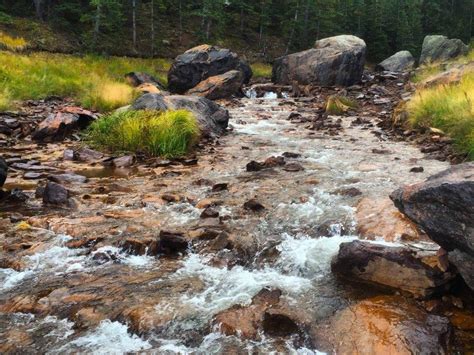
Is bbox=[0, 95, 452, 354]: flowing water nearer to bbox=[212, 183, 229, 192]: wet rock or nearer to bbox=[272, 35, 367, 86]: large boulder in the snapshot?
bbox=[212, 183, 229, 192]: wet rock

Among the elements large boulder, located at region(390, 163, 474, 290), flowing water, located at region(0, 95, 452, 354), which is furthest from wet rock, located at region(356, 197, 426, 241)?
large boulder, located at region(390, 163, 474, 290)

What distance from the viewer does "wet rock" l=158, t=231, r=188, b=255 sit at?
566 centimetres

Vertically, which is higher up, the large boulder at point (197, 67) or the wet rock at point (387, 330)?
the wet rock at point (387, 330)

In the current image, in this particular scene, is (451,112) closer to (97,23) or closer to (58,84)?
(58,84)

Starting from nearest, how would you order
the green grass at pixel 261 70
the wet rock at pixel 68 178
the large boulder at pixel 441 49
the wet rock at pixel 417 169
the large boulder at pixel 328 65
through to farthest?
the wet rock at pixel 68 178
the wet rock at pixel 417 169
the large boulder at pixel 328 65
the green grass at pixel 261 70
the large boulder at pixel 441 49

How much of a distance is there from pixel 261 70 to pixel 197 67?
45.1 ft

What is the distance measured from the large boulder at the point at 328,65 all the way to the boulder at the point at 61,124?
58.5 feet

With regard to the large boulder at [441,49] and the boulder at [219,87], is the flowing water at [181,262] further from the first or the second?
the large boulder at [441,49]

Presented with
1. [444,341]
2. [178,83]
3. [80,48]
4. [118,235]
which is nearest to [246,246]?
[118,235]

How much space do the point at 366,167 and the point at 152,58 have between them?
98.8 feet

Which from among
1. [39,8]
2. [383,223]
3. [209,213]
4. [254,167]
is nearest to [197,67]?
[39,8]

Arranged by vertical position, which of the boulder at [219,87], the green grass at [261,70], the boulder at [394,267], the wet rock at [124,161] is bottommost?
the green grass at [261,70]

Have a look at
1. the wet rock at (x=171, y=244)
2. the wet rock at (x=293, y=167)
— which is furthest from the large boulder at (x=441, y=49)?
the wet rock at (x=171, y=244)

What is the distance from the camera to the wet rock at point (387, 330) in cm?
374
